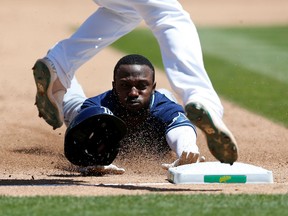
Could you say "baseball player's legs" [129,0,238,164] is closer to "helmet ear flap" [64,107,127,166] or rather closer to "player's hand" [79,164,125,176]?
"helmet ear flap" [64,107,127,166]

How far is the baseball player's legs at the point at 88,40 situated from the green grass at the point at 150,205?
1.43m

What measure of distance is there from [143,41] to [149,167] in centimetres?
1138

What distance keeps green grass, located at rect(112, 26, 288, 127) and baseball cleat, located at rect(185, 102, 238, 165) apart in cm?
422

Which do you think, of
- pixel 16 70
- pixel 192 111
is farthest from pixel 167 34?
pixel 16 70

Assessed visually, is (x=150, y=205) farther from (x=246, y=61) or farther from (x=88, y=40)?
(x=246, y=61)

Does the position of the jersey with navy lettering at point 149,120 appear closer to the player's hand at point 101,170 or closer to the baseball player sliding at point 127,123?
the baseball player sliding at point 127,123

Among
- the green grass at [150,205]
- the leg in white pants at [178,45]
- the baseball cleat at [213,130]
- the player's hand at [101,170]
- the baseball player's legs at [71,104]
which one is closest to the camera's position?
the green grass at [150,205]

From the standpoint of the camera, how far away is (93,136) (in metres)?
6.00

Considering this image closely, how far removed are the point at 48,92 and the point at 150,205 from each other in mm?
1691

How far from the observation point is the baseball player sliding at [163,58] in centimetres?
519

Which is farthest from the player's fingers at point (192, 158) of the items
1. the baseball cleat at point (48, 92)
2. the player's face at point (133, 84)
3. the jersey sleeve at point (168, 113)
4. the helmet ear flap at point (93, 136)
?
the baseball cleat at point (48, 92)

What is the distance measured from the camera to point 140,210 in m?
4.70

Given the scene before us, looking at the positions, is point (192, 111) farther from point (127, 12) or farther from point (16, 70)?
point (16, 70)

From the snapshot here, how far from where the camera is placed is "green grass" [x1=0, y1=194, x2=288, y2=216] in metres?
4.66
